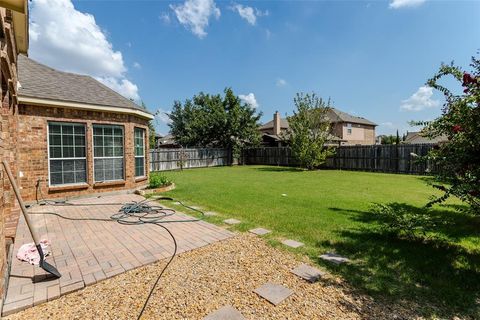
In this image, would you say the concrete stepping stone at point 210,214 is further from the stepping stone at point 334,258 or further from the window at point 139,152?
the window at point 139,152

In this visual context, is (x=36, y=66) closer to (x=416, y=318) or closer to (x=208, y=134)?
(x=416, y=318)

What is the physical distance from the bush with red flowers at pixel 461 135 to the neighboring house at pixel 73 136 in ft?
28.0

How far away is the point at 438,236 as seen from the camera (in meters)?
4.25

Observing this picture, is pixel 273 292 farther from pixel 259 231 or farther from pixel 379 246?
pixel 379 246

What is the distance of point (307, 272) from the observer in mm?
3035

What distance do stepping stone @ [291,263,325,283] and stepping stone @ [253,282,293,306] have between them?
39cm

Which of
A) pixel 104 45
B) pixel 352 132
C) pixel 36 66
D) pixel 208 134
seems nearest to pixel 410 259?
pixel 36 66

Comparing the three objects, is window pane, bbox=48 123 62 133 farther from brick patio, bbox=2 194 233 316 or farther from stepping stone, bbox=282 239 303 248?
stepping stone, bbox=282 239 303 248

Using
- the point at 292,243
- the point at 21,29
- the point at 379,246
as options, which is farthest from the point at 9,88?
the point at 379,246

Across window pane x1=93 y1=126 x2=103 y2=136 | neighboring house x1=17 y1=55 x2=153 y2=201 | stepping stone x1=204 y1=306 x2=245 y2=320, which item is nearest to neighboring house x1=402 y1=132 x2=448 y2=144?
stepping stone x1=204 y1=306 x2=245 y2=320

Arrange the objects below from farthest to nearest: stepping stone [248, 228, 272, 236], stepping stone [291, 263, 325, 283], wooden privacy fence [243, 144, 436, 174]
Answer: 1. wooden privacy fence [243, 144, 436, 174]
2. stepping stone [248, 228, 272, 236]
3. stepping stone [291, 263, 325, 283]

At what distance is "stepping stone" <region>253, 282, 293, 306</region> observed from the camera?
247cm

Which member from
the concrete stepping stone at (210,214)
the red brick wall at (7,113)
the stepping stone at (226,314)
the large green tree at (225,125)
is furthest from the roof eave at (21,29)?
the large green tree at (225,125)

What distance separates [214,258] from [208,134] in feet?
74.7
